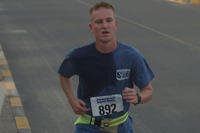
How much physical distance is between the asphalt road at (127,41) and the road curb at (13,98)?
0.13 m

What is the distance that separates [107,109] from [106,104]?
0.15 feet

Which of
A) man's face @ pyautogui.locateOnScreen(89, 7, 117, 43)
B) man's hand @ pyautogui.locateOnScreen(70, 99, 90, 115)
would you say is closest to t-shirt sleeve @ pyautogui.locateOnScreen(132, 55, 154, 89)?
man's face @ pyautogui.locateOnScreen(89, 7, 117, 43)

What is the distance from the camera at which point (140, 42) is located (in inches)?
656

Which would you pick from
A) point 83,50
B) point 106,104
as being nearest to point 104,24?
point 83,50

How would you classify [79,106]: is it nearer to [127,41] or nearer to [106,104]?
[106,104]

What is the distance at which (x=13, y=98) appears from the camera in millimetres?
9672

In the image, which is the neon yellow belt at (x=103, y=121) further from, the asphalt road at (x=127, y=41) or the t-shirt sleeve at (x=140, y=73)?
the asphalt road at (x=127, y=41)

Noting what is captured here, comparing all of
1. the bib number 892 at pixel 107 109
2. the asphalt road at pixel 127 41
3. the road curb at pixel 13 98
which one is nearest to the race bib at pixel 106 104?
the bib number 892 at pixel 107 109

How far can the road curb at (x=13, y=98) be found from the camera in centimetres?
809

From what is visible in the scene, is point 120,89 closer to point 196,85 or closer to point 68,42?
point 196,85

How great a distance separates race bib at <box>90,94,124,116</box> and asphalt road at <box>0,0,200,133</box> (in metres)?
3.36

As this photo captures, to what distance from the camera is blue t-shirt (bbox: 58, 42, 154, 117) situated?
4676mm

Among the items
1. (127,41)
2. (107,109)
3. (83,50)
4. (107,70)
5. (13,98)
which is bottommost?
(127,41)

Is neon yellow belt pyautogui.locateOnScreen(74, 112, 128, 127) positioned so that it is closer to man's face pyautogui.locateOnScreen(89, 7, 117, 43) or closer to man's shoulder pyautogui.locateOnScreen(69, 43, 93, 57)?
man's shoulder pyautogui.locateOnScreen(69, 43, 93, 57)
